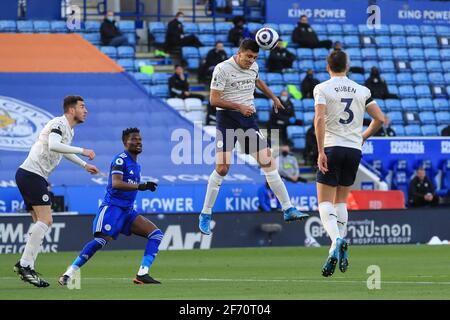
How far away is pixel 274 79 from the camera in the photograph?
32031mm

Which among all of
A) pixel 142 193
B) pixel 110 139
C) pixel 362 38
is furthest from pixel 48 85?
pixel 362 38

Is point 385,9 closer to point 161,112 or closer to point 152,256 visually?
point 161,112

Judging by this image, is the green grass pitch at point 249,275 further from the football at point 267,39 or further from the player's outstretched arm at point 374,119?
the football at point 267,39

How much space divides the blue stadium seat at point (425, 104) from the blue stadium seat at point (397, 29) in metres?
2.79

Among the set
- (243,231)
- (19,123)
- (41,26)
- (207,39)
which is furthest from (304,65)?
(243,231)

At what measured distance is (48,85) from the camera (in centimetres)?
2970

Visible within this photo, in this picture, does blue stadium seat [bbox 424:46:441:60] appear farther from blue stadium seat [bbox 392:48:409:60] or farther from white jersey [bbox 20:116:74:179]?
white jersey [bbox 20:116:74:179]

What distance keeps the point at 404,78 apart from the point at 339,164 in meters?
20.9

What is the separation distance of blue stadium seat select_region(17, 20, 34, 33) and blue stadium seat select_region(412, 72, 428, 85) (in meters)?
10.9

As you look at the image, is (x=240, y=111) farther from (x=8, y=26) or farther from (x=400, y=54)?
(x=400, y=54)

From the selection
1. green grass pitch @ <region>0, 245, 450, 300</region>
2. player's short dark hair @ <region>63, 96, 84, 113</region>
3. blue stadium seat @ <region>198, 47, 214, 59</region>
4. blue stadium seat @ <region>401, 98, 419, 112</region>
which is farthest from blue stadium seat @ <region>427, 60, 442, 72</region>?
player's short dark hair @ <region>63, 96, 84, 113</region>

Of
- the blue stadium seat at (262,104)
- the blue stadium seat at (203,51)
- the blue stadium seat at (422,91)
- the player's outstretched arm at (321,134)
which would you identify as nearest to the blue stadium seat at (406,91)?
the blue stadium seat at (422,91)

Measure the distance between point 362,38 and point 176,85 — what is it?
22.9 feet

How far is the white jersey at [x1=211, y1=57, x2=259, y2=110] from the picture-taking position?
15297 millimetres
